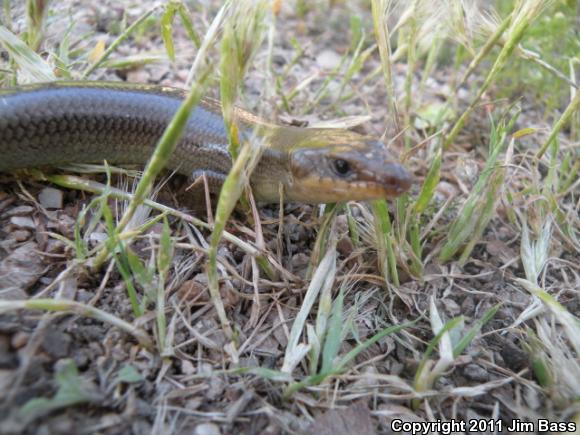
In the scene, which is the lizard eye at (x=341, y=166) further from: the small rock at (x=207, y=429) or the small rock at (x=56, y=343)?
the small rock at (x=56, y=343)

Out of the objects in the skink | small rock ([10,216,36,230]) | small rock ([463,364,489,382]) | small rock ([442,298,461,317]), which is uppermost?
the skink

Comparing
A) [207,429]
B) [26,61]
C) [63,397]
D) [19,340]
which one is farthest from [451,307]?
[26,61]

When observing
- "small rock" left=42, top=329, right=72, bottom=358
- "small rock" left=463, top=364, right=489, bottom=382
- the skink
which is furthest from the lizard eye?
"small rock" left=42, top=329, right=72, bottom=358

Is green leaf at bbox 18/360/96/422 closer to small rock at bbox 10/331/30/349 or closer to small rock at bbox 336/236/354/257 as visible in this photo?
small rock at bbox 10/331/30/349

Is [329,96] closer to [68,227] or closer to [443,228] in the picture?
[443,228]

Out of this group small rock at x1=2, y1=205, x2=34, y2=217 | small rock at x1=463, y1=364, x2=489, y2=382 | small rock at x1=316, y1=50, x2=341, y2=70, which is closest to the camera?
small rock at x1=463, y1=364, x2=489, y2=382

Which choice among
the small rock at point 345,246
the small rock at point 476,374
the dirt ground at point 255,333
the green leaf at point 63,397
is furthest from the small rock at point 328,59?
the green leaf at point 63,397

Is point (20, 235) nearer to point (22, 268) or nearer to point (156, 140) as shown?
point (22, 268)

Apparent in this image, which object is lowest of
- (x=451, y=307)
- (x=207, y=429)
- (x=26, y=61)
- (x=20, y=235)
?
(x=207, y=429)
